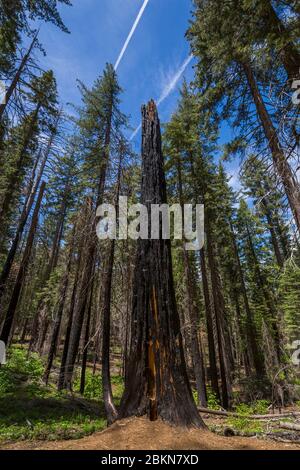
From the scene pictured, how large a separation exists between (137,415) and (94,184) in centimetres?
902

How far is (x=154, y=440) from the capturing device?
9.86ft

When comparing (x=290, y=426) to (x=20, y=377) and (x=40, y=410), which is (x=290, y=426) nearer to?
(x=40, y=410)

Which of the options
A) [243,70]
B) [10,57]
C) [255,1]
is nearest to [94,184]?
[10,57]

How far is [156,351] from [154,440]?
1.10 meters

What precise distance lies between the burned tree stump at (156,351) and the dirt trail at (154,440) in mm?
167

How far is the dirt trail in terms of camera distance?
2914 mm

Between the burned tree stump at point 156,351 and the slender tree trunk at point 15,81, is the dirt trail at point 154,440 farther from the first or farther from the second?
the slender tree trunk at point 15,81

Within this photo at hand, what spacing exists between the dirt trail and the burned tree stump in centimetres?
17

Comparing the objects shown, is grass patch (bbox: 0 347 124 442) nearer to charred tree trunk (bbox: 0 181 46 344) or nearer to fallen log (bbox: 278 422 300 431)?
charred tree trunk (bbox: 0 181 46 344)

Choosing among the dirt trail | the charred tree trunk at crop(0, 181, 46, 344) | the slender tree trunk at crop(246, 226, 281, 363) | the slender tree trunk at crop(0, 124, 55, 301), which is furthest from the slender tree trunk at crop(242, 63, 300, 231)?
the slender tree trunk at crop(246, 226, 281, 363)

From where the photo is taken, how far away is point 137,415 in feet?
11.8

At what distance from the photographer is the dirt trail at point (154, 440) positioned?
291 centimetres

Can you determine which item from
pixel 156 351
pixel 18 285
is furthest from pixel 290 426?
pixel 18 285
